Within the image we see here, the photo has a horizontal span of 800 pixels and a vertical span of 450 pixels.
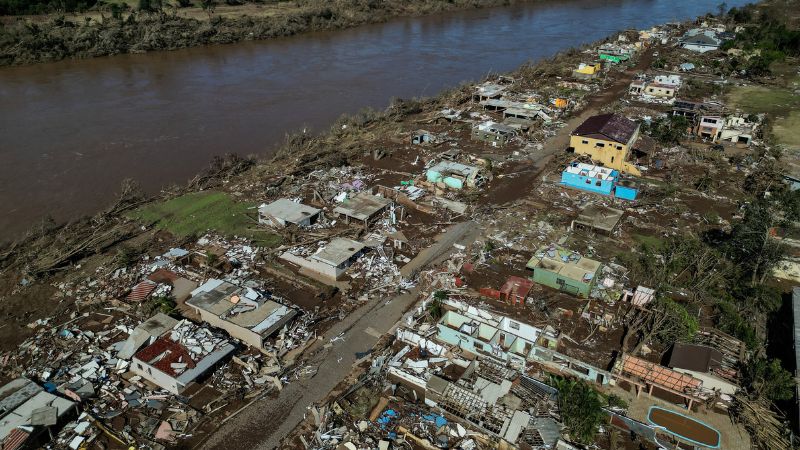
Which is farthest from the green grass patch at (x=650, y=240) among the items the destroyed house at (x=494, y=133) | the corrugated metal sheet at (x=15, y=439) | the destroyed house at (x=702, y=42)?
the destroyed house at (x=702, y=42)

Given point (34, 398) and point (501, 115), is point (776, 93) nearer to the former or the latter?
point (501, 115)

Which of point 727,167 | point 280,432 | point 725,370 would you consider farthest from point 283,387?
point 727,167

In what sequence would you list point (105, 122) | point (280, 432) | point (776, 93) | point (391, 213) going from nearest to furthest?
point (280, 432) → point (391, 213) → point (105, 122) → point (776, 93)

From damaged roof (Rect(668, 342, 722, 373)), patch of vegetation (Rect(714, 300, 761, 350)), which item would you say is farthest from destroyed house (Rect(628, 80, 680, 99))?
damaged roof (Rect(668, 342, 722, 373))

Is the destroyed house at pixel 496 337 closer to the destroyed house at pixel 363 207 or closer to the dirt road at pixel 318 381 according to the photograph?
the dirt road at pixel 318 381

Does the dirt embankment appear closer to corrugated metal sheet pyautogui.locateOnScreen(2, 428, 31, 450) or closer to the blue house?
the blue house

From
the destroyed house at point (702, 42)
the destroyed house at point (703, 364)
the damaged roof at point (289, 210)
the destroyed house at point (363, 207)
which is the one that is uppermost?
the destroyed house at point (702, 42)

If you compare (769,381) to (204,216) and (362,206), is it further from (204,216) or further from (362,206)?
(204,216)
